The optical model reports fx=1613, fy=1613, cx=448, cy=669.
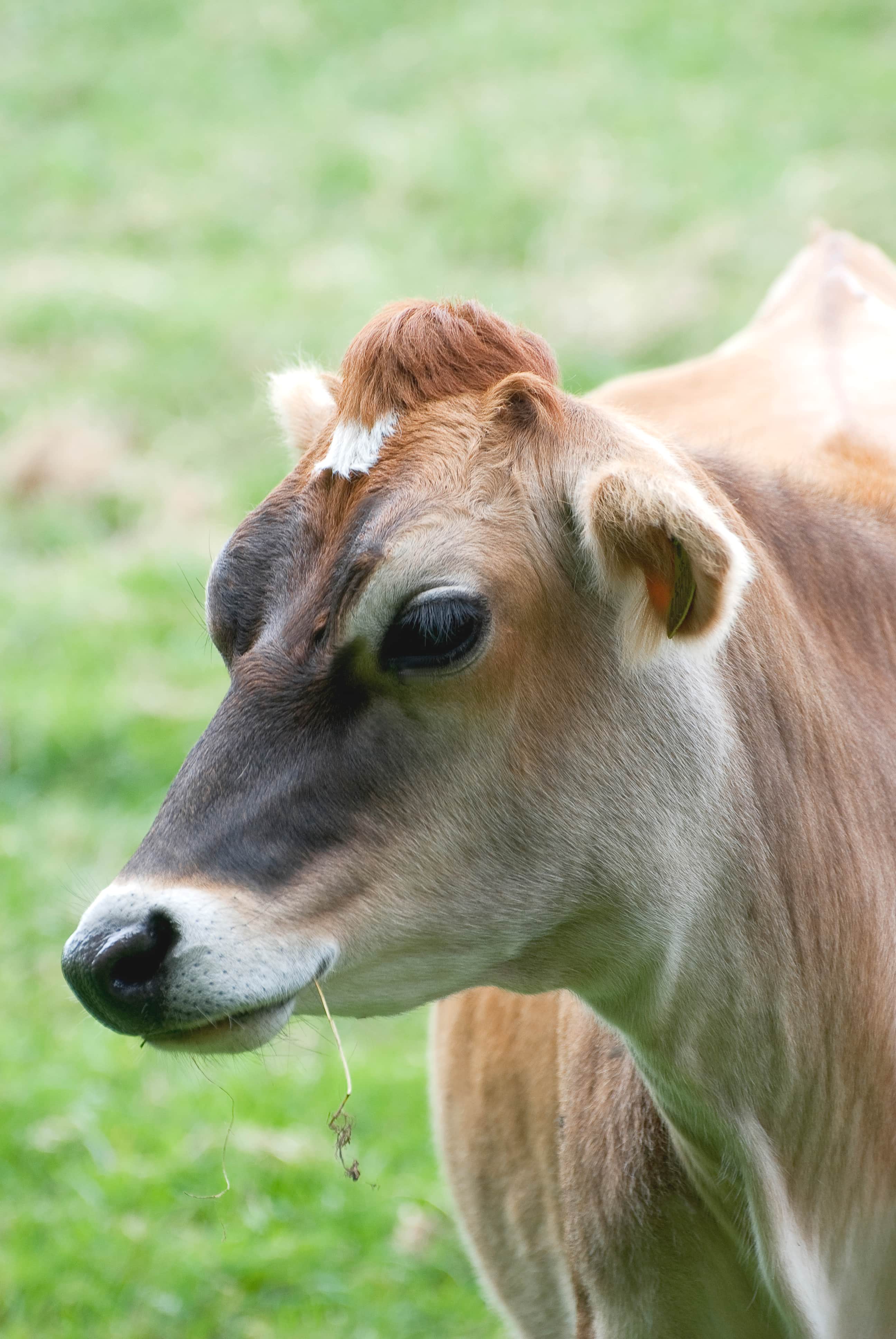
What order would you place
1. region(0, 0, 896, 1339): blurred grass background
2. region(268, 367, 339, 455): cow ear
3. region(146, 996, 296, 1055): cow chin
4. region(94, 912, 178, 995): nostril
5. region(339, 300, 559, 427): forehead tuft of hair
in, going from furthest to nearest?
region(0, 0, 896, 1339): blurred grass background < region(268, 367, 339, 455): cow ear < region(339, 300, 559, 427): forehead tuft of hair < region(146, 996, 296, 1055): cow chin < region(94, 912, 178, 995): nostril

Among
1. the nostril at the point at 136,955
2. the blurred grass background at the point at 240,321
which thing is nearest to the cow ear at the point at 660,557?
the nostril at the point at 136,955

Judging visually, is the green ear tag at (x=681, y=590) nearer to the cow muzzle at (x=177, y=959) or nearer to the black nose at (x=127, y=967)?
the cow muzzle at (x=177, y=959)

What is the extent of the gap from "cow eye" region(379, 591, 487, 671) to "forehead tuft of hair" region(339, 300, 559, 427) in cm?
37

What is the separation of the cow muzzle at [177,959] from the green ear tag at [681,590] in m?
0.69

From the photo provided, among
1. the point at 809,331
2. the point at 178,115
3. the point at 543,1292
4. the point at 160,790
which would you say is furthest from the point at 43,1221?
the point at 178,115

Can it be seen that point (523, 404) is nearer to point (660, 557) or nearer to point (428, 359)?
point (428, 359)

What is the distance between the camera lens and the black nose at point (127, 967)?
225 cm

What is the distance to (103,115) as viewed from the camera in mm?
14188

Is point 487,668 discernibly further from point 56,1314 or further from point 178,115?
point 178,115

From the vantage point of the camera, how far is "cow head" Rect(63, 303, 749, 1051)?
2297 millimetres

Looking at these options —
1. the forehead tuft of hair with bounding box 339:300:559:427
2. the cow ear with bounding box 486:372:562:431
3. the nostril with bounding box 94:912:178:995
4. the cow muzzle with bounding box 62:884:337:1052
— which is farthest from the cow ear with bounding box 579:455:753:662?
the nostril with bounding box 94:912:178:995

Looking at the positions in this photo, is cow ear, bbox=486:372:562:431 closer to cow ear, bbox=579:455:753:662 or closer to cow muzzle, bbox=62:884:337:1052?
cow ear, bbox=579:455:753:662

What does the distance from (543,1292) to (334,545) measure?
214 centimetres

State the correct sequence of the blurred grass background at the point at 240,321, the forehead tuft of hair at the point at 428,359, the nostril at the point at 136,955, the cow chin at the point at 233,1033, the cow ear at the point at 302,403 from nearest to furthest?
the nostril at the point at 136,955
the cow chin at the point at 233,1033
the forehead tuft of hair at the point at 428,359
the cow ear at the point at 302,403
the blurred grass background at the point at 240,321
